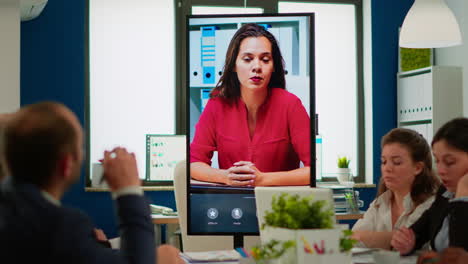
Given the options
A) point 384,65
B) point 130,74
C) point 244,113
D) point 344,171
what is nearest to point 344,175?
point 344,171

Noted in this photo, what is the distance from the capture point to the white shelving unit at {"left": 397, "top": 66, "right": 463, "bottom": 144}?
6.46 meters

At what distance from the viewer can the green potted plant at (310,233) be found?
1613 millimetres

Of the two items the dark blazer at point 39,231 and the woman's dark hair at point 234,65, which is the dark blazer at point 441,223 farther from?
the dark blazer at point 39,231

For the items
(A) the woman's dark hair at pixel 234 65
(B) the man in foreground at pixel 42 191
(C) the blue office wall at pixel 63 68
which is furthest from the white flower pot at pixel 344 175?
(B) the man in foreground at pixel 42 191

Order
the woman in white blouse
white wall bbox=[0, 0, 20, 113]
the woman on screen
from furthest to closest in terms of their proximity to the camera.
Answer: white wall bbox=[0, 0, 20, 113] → the woman on screen → the woman in white blouse

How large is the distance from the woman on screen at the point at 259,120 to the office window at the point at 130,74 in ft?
12.0

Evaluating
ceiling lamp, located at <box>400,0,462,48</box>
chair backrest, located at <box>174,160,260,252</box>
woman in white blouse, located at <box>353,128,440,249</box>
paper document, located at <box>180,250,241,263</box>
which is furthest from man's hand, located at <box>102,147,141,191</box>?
ceiling lamp, located at <box>400,0,462,48</box>

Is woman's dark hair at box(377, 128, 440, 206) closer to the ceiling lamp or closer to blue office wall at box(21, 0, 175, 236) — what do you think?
the ceiling lamp

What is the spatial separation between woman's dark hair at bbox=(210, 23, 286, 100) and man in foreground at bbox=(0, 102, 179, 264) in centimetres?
186

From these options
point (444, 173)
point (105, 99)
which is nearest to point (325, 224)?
point (444, 173)

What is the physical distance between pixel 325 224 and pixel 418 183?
1095 millimetres

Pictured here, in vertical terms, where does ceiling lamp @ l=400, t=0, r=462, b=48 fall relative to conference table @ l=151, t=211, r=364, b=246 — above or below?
above

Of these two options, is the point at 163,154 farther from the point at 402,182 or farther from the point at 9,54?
the point at 402,182

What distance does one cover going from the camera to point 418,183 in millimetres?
2607
